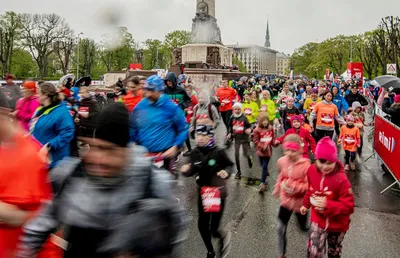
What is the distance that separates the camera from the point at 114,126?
1.99m

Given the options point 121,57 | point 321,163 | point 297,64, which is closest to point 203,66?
point 321,163

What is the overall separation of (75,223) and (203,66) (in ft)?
113

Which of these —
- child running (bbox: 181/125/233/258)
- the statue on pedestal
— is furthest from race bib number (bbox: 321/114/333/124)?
the statue on pedestal

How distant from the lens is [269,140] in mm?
7395

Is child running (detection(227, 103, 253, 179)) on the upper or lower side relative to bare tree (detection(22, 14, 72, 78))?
lower

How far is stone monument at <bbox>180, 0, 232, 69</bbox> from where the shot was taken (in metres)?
41.8

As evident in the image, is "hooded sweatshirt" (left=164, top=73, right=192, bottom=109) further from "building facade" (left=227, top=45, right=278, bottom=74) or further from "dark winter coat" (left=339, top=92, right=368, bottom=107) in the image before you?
"building facade" (left=227, top=45, right=278, bottom=74)

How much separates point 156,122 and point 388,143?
597cm

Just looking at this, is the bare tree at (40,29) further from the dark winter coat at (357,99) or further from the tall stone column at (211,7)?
the dark winter coat at (357,99)

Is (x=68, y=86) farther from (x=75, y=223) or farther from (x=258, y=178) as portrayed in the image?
(x=75, y=223)

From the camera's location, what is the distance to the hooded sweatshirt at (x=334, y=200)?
3.72 m

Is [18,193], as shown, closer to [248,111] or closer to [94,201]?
[94,201]

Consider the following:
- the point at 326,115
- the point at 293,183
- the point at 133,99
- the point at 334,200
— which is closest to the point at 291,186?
the point at 293,183

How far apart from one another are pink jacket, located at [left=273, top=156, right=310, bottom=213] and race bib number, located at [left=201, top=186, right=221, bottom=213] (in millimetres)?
740
